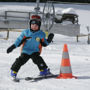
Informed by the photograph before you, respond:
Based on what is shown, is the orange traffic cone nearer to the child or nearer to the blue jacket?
the child

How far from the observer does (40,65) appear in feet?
18.4

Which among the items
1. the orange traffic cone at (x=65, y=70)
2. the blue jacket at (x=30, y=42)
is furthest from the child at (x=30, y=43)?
the orange traffic cone at (x=65, y=70)

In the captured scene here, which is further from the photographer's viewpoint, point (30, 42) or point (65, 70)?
point (65, 70)

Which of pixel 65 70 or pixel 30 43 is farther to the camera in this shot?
pixel 65 70

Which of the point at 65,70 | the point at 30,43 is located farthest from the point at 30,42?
the point at 65,70

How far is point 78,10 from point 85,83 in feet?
96.8

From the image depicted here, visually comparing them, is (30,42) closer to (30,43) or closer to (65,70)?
(30,43)

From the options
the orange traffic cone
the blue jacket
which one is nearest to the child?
the blue jacket

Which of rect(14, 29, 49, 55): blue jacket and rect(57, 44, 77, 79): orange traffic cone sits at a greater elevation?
rect(14, 29, 49, 55): blue jacket

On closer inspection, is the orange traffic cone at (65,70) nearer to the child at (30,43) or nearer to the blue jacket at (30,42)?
the child at (30,43)

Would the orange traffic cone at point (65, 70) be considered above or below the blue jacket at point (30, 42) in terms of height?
below

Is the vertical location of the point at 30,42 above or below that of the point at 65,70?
above

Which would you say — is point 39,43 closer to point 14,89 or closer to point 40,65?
point 40,65

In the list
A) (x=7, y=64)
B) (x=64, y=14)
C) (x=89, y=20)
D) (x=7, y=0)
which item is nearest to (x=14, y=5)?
(x=7, y=0)
